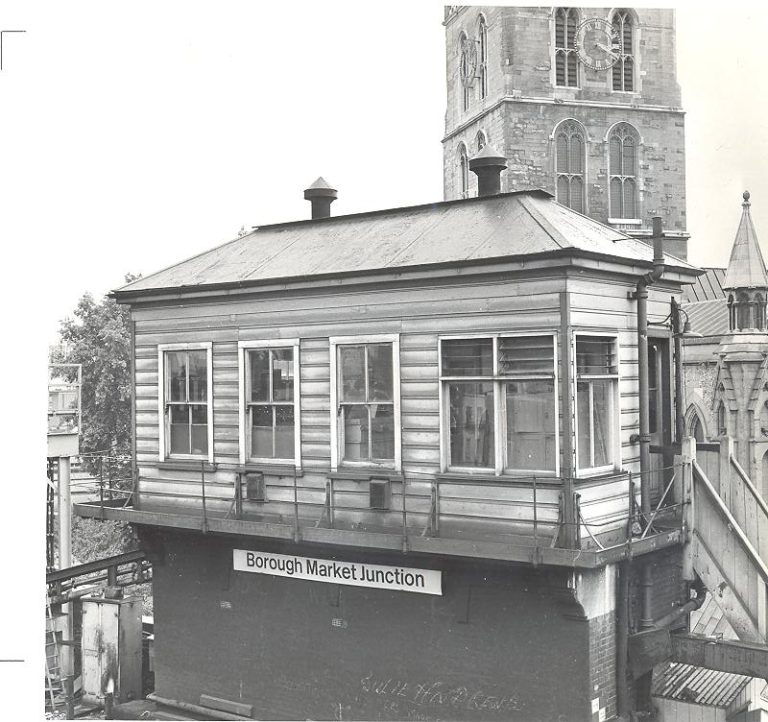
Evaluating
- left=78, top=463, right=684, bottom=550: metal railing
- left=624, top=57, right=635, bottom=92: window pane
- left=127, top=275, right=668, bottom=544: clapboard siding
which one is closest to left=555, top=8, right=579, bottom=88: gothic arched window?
left=624, top=57, right=635, bottom=92: window pane

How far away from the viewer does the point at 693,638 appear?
39.7ft

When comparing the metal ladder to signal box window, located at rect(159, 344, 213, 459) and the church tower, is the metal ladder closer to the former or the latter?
signal box window, located at rect(159, 344, 213, 459)

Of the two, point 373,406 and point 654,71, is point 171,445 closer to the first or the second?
point 373,406

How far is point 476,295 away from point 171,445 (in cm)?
564

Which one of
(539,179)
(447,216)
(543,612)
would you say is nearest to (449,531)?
(543,612)

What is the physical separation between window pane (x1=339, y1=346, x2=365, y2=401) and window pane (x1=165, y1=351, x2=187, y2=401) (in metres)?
2.90

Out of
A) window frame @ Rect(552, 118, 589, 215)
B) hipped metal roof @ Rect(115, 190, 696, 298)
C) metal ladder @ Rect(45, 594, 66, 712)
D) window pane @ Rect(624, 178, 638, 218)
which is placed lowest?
metal ladder @ Rect(45, 594, 66, 712)

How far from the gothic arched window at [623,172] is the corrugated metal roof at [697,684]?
1349 inches

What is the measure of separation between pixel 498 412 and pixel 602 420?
142 cm

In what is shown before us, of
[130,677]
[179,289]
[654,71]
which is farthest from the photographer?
[654,71]

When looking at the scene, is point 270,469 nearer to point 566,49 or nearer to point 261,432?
point 261,432

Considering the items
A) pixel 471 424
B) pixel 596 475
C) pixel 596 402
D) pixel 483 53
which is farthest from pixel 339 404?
pixel 483 53

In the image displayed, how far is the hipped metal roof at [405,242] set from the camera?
11.7m

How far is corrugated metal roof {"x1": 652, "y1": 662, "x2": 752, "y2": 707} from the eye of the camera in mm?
12430
